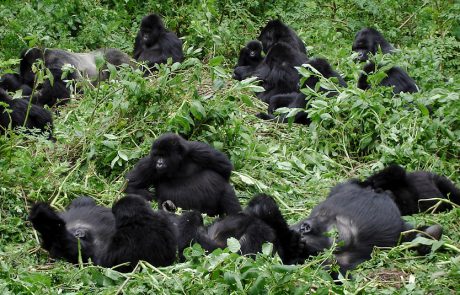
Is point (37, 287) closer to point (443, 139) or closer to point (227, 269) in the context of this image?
point (227, 269)

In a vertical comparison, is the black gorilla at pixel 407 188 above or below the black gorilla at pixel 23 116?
above

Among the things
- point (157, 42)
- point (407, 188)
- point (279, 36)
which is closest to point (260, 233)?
point (407, 188)

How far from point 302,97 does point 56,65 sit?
11.3ft

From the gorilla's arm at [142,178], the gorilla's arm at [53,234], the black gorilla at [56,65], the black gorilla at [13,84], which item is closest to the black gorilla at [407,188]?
the gorilla's arm at [142,178]

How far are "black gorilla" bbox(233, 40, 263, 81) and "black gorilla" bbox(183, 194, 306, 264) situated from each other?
606 cm

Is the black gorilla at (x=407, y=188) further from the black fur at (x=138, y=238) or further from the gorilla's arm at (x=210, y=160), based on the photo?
the black fur at (x=138, y=238)

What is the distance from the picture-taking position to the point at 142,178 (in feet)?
25.5

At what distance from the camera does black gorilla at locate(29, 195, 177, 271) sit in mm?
5980

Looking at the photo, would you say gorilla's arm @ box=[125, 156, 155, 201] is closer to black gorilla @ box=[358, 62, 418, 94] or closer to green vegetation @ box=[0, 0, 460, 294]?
green vegetation @ box=[0, 0, 460, 294]

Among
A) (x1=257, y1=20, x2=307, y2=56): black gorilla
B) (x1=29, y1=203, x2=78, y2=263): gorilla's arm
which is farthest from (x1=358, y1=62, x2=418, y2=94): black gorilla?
(x1=29, y1=203, x2=78, y2=263): gorilla's arm

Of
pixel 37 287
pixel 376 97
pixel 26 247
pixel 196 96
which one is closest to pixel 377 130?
pixel 376 97

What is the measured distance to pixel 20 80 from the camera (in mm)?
11734

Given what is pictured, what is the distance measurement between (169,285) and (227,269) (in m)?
0.34

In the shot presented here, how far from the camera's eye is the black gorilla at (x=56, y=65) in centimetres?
1166
